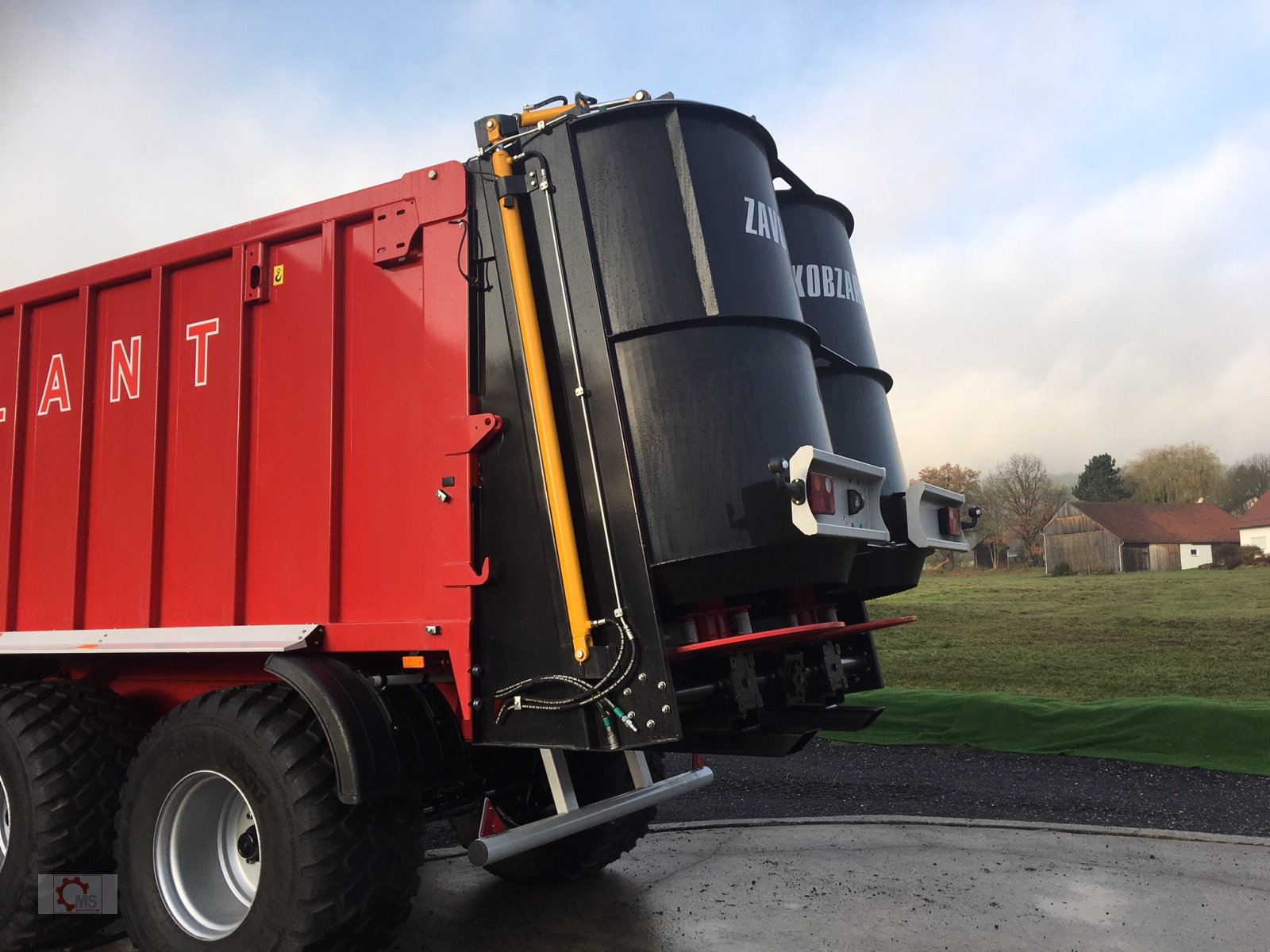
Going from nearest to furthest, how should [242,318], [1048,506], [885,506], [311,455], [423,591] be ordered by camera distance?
[423,591]
[311,455]
[242,318]
[885,506]
[1048,506]

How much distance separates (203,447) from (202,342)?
0.47 m

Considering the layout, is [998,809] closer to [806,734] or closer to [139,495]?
[806,734]

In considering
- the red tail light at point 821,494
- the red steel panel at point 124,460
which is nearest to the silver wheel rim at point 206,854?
the red steel panel at point 124,460

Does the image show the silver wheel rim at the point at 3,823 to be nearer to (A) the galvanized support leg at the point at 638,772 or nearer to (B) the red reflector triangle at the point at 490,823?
(B) the red reflector triangle at the point at 490,823

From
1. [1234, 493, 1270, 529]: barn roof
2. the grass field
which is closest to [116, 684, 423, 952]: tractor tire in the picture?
the grass field

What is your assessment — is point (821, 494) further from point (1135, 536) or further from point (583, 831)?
point (1135, 536)

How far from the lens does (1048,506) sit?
78.2 ft

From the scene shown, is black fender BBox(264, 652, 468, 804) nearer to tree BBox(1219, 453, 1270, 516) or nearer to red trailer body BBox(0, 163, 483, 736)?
red trailer body BBox(0, 163, 483, 736)

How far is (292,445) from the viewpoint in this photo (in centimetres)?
373

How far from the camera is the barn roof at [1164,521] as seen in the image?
76.4 feet

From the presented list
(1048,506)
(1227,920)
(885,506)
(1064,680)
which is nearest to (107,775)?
(885,506)

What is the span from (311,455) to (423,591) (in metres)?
0.79

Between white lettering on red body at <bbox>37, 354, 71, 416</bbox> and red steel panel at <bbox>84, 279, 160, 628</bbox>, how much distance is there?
0.23 meters

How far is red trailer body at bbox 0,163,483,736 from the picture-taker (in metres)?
3.40
